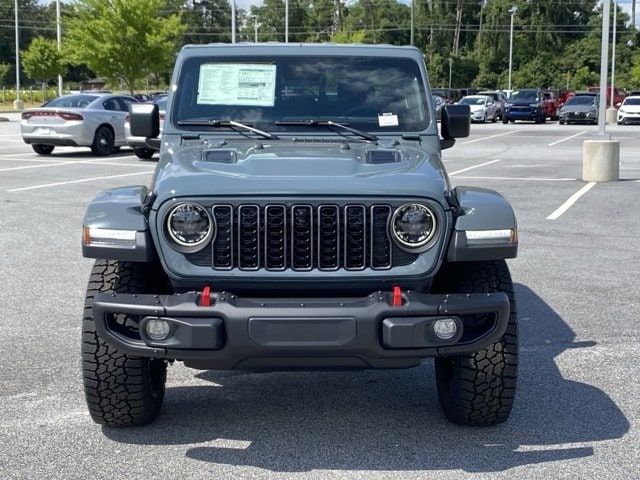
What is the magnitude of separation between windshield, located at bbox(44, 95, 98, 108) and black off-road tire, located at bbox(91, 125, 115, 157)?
2.31 feet

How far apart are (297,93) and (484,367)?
208 centimetres

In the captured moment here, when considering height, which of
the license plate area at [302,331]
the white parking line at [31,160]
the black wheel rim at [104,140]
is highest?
the license plate area at [302,331]

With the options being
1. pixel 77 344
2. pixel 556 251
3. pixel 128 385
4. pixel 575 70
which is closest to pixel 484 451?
Answer: pixel 128 385

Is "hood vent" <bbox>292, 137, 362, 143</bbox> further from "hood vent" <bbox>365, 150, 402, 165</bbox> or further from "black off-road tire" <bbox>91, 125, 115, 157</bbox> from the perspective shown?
"black off-road tire" <bbox>91, 125, 115, 157</bbox>

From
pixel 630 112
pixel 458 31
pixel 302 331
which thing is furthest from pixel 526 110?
pixel 458 31

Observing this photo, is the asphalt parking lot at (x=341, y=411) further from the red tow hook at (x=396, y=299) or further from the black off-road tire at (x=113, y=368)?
the red tow hook at (x=396, y=299)

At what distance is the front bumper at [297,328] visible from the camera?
171 inches

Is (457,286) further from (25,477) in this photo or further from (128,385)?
(25,477)

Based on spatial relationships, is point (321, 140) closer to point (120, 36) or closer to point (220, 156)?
point (220, 156)

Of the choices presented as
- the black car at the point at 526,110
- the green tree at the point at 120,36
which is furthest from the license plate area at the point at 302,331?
the green tree at the point at 120,36

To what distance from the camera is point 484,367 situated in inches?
192

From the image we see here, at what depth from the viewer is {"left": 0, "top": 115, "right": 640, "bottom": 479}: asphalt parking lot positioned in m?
4.63

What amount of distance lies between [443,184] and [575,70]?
89.7 metres

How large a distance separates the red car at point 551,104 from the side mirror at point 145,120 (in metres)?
45.4
